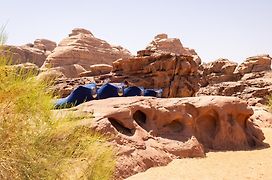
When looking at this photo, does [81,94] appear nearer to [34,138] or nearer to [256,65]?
[34,138]

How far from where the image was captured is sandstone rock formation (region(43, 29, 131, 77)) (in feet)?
134

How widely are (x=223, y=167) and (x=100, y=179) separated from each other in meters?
4.53

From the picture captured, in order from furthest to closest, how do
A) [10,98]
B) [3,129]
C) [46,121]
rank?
[46,121] < [10,98] < [3,129]

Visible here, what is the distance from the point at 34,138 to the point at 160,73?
20407 mm

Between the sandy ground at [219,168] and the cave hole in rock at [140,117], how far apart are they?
160 centimetres

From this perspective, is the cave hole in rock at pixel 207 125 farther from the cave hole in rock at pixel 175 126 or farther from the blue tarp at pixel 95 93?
the blue tarp at pixel 95 93

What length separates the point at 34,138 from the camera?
12.5 ft

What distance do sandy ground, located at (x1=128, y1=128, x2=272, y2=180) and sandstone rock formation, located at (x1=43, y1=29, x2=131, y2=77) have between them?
3028 centimetres

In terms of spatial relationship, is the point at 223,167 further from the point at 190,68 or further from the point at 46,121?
the point at 190,68

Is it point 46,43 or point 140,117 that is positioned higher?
point 140,117

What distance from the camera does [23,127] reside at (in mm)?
3734

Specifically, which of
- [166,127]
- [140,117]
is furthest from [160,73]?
[140,117]

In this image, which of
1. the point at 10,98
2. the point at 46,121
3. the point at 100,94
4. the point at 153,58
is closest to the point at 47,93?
the point at 46,121

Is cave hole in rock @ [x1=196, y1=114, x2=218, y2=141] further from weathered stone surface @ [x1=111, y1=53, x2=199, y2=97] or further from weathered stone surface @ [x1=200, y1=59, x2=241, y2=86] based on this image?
weathered stone surface @ [x1=200, y1=59, x2=241, y2=86]
